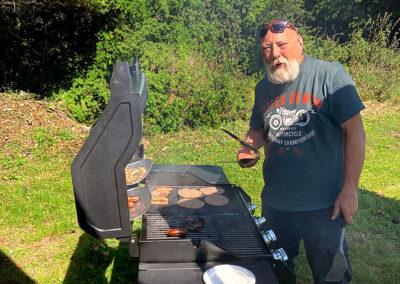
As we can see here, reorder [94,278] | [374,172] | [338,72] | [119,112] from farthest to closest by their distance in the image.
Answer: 1. [374,172]
2. [94,278]
3. [338,72]
4. [119,112]

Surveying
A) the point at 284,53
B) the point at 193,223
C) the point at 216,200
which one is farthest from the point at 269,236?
the point at 284,53

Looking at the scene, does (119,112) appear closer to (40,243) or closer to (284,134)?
(284,134)

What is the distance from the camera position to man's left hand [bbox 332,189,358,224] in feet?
8.96

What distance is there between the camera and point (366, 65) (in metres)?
10.9

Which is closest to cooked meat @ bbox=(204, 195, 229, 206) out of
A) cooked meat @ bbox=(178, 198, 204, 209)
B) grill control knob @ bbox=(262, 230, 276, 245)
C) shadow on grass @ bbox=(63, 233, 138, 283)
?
cooked meat @ bbox=(178, 198, 204, 209)

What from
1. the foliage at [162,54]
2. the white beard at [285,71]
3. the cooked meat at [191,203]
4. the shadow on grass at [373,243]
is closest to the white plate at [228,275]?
the cooked meat at [191,203]

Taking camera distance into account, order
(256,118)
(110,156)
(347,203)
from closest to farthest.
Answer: (110,156), (347,203), (256,118)

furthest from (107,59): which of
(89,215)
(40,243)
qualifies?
(89,215)

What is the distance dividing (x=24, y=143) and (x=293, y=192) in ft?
18.2

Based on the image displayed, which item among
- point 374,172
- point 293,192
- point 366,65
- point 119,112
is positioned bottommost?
point 374,172

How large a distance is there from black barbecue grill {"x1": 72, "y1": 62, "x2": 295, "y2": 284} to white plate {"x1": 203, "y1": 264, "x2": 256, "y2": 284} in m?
0.07

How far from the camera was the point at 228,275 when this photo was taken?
2.18m

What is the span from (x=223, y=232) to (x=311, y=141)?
890 mm

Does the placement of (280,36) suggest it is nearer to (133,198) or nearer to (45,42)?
(133,198)
